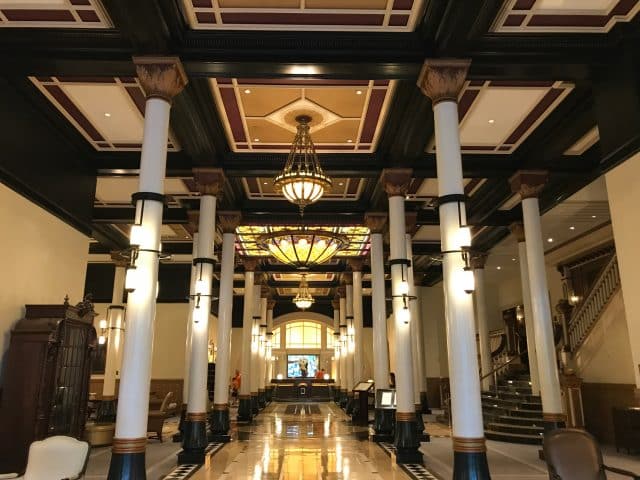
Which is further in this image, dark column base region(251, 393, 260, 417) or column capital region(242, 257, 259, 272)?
dark column base region(251, 393, 260, 417)

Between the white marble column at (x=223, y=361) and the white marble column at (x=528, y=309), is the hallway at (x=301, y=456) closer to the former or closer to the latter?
the white marble column at (x=223, y=361)

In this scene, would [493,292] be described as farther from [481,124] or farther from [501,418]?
[481,124]

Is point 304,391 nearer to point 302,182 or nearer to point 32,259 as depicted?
point 32,259

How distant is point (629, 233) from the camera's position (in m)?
6.11

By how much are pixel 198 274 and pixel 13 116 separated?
3.81 meters

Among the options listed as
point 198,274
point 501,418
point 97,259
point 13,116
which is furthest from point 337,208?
point 97,259

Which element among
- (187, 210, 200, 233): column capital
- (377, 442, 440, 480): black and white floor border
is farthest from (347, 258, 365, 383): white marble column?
(377, 442, 440, 480): black and white floor border

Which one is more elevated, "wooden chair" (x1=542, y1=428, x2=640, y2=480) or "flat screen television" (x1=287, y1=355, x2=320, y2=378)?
"flat screen television" (x1=287, y1=355, x2=320, y2=378)

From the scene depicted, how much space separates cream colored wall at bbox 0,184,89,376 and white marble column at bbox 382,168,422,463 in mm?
5890

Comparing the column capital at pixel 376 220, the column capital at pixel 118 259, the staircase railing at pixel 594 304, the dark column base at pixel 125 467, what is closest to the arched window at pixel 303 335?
the column capital at pixel 118 259

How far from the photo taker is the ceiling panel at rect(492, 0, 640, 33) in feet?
18.8

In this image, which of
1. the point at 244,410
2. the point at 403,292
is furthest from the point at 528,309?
the point at 244,410

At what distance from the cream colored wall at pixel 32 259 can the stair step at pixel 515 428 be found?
31.3 ft

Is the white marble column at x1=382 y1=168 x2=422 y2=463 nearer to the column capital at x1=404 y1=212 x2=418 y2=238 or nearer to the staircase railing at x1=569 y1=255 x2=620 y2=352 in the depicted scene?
the column capital at x1=404 y1=212 x2=418 y2=238
